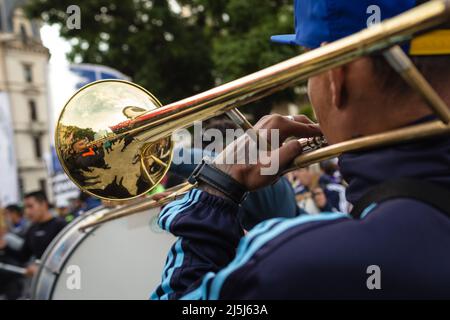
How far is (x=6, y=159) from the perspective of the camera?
8.55 meters

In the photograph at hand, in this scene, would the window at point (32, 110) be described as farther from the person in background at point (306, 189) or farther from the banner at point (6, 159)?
the person in background at point (306, 189)

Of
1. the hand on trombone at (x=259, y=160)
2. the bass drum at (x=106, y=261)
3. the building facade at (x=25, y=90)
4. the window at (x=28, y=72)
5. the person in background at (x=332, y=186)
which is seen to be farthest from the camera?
the window at (x=28, y=72)

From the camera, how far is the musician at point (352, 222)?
85cm

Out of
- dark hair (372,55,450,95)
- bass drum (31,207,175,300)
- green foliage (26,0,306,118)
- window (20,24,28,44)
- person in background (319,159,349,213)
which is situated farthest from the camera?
window (20,24,28,44)

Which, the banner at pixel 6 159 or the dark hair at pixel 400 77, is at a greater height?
the banner at pixel 6 159

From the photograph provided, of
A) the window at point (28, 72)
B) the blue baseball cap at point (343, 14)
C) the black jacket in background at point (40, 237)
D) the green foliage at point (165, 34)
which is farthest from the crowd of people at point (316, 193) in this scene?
the window at point (28, 72)

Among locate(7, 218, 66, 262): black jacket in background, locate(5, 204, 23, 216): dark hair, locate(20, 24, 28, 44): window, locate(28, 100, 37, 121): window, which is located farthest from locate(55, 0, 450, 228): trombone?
locate(28, 100, 37, 121): window

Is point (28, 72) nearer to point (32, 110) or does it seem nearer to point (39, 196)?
point (32, 110)

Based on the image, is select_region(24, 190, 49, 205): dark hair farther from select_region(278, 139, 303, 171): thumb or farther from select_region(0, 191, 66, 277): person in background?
select_region(278, 139, 303, 171): thumb

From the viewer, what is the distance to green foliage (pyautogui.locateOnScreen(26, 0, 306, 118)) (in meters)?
12.6

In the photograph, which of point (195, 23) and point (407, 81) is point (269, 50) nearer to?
point (195, 23)

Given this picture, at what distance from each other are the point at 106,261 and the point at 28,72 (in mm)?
39342

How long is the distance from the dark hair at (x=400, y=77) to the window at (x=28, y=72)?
41.3m

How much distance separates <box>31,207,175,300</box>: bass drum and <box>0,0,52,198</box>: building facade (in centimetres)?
3561
